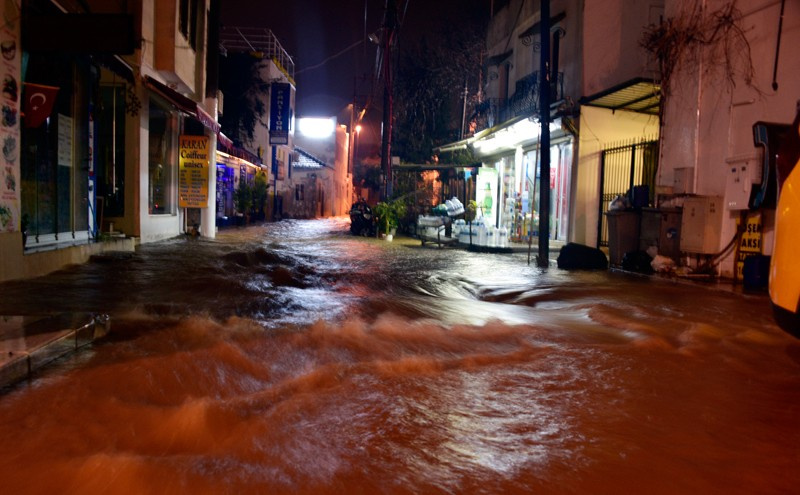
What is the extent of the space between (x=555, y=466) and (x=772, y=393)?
226 cm

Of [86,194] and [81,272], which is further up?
[86,194]

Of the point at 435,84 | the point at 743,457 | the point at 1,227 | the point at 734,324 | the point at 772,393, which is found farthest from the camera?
the point at 435,84

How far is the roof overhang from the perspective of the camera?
492 inches

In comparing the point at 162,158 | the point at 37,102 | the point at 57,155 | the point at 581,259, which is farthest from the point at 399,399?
the point at 162,158

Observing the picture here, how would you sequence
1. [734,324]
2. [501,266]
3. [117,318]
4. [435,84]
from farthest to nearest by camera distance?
1. [435,84]
2. [501,266]
3. [734,324]
4. [117,318]

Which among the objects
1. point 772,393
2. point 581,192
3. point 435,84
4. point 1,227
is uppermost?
point 435,84

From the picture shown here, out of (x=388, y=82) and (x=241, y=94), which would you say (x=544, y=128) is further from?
(x=241, y=94)

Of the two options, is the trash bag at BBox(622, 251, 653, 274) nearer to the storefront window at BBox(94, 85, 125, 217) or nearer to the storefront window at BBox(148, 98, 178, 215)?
the storefront window at BBox(94, 85, 125, 217)

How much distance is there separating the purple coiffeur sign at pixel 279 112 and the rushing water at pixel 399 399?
2762cm

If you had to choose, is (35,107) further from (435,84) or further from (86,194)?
(435,84)

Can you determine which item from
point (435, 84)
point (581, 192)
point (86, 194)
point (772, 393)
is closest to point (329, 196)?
point (435, 84)

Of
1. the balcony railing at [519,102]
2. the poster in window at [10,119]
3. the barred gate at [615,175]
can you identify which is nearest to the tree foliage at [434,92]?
the balcony railing at [519,102]

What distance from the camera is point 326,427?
3.00 m

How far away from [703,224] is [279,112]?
1105 inches
